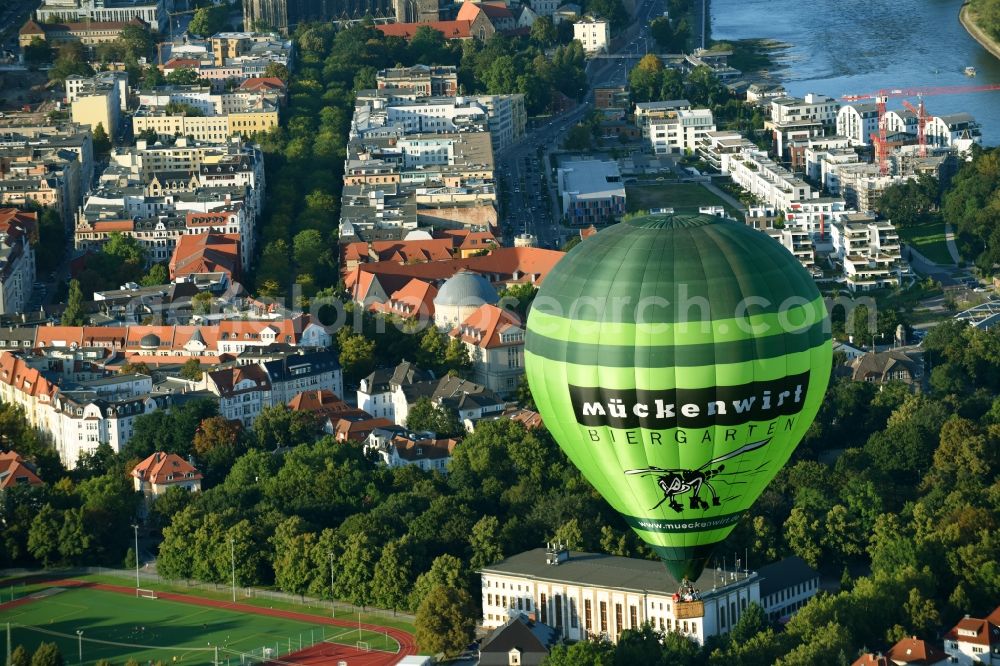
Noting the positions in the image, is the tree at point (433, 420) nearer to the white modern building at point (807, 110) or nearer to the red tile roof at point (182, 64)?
the white modern building at point (807, 110)

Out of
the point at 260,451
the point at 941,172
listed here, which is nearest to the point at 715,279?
→ the point at 260,451

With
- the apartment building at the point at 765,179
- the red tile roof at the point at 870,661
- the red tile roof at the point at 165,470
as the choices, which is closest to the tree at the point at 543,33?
the apartment building at the point at 765,179

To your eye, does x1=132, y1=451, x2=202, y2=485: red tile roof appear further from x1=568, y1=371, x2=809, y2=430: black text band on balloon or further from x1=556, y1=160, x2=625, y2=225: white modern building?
x1=556, y1=160, x2=625, y2=225: white modern building

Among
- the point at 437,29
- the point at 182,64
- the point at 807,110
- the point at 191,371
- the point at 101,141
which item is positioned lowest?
the point at 191,371

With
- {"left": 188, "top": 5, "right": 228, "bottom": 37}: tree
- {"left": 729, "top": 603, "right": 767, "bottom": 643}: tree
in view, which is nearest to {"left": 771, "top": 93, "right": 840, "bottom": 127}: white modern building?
{"left": 188, "top": 5, "right": 228, "bottom": 37}: tree

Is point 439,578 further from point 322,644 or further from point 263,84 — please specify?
point 263,84

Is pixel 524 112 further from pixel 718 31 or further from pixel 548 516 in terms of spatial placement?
pixel 548 516

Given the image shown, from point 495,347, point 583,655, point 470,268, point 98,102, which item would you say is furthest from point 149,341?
point 98,102
